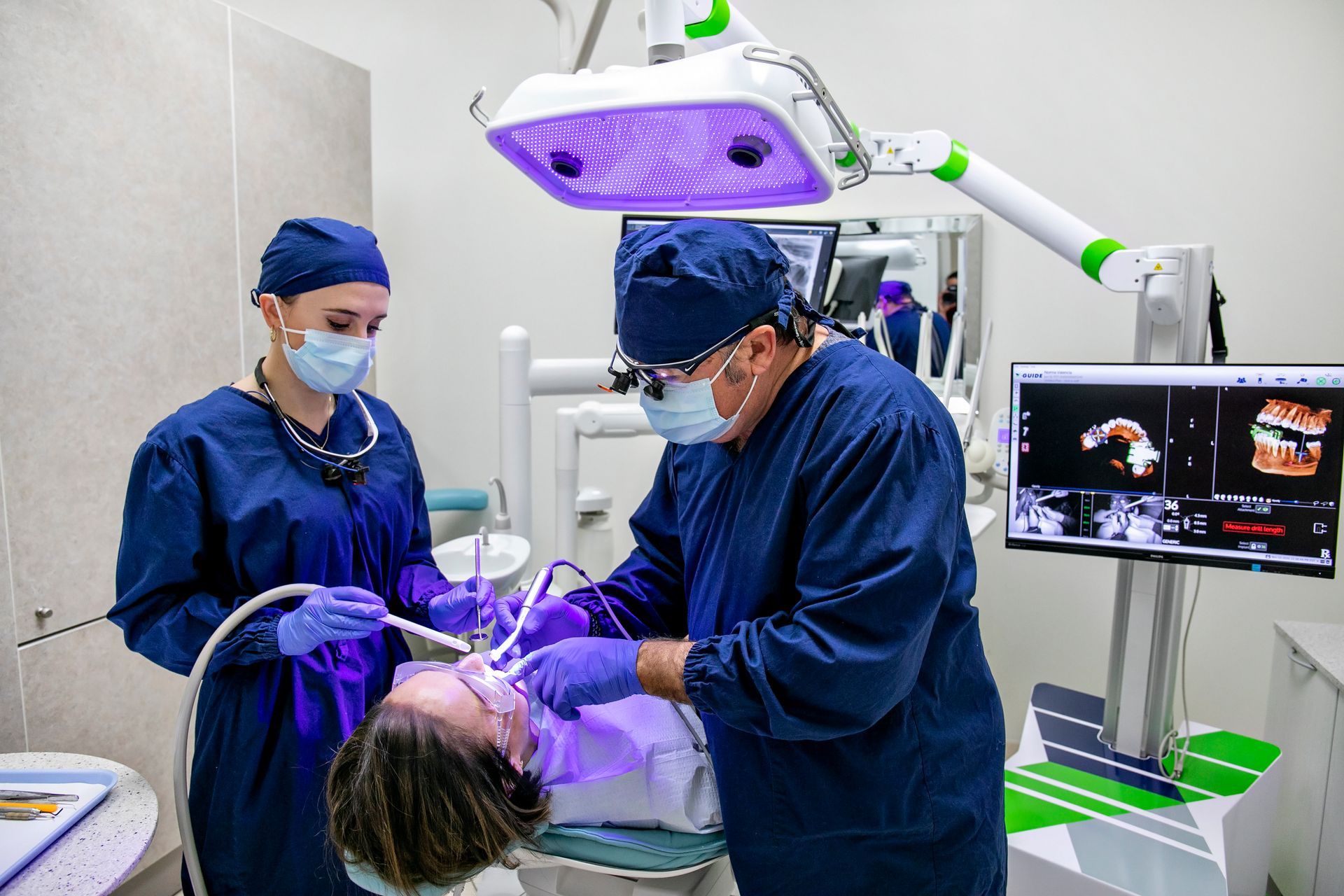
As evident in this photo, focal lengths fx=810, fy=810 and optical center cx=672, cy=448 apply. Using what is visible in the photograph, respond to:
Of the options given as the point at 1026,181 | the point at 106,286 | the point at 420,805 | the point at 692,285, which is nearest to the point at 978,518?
the point at 1026,181

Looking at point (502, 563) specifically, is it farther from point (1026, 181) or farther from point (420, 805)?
point (1026, 181)

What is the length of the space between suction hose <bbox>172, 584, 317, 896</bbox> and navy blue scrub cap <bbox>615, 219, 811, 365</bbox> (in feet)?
1.95

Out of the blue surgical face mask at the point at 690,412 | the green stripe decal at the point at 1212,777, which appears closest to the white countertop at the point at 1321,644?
the green stripe decal at the point at 1212,777

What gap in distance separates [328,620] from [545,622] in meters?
0.32

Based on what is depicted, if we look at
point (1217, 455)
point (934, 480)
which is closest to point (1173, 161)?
point (1217, 455)

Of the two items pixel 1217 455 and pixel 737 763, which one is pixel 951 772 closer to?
pixel 737 763

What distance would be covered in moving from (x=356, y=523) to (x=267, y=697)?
29cm

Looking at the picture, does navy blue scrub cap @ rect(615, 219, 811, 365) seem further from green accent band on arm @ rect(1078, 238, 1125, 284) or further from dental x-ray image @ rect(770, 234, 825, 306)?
dental x-ray image @ rect(770, 234, 825, 306)

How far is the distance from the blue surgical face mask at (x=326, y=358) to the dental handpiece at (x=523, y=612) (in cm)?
45

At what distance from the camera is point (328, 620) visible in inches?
43.5

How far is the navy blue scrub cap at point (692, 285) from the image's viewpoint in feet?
3.15

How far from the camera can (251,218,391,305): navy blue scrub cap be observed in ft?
4.19

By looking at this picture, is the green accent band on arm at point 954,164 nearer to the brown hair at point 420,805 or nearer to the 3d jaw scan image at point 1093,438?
the 3d jaw scan image at point 1093,438

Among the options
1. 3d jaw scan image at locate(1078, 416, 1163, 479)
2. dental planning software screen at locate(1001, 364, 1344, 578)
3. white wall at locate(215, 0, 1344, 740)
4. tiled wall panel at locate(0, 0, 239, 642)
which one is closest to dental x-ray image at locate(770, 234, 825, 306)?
white wall at locate(215, 0, 1344, 740)
